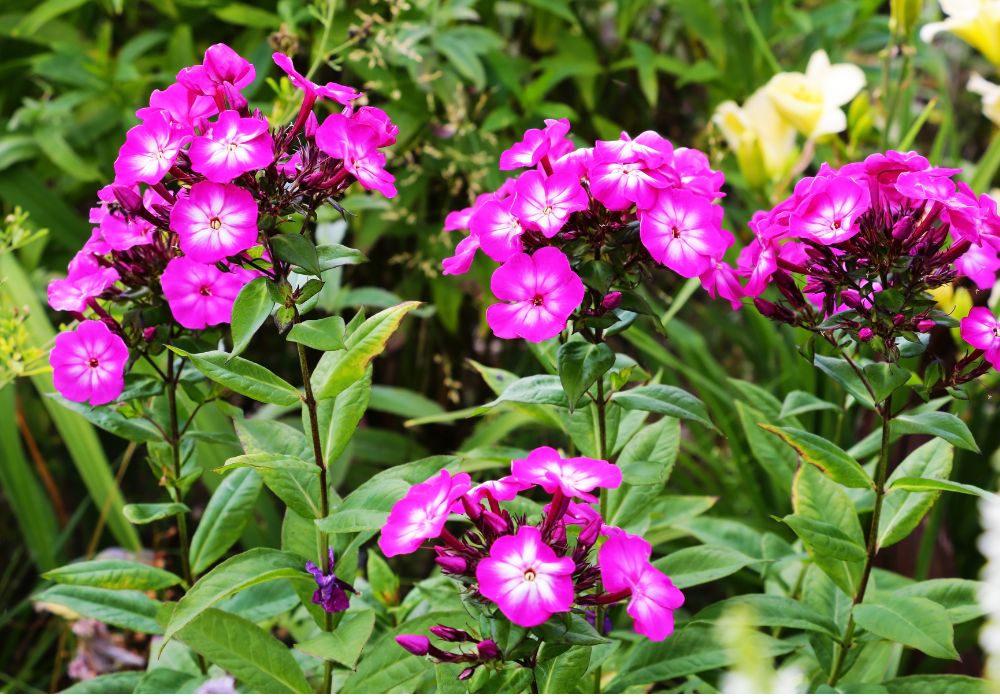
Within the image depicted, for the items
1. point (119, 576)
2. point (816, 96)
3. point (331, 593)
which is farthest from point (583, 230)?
point (816, 96)

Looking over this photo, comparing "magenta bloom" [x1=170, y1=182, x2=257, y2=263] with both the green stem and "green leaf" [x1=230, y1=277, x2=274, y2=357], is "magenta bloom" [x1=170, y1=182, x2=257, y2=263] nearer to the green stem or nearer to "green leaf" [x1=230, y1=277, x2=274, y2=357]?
"green leaf" [x1=230, y1=277, x2=274, y2=357]

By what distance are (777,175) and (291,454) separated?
951 millimetres

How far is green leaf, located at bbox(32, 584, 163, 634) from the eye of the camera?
920 millimetres

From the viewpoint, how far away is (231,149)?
0.67m

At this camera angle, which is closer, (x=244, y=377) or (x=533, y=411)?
(x=244, y=377)

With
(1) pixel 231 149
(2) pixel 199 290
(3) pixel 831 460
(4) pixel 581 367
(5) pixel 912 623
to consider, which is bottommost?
(5) pixel 912 623

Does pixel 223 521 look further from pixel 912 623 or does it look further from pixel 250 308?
pixel 912 623

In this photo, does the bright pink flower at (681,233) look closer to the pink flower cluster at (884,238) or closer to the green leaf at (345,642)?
the pink flower cluster at (884,238)

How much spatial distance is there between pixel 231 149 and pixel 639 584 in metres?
0.39

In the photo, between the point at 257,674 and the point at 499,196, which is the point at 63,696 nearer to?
the point at 257,674

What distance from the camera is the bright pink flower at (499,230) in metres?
0.71

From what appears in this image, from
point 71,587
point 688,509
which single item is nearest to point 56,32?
point 71,587

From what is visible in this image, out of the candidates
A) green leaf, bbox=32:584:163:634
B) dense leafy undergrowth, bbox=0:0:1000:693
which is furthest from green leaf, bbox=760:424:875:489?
green leaf, bbox=32:584:163:634

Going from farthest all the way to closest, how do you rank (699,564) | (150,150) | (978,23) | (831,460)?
(978,23), (699,564), (831,460), (150,150)
